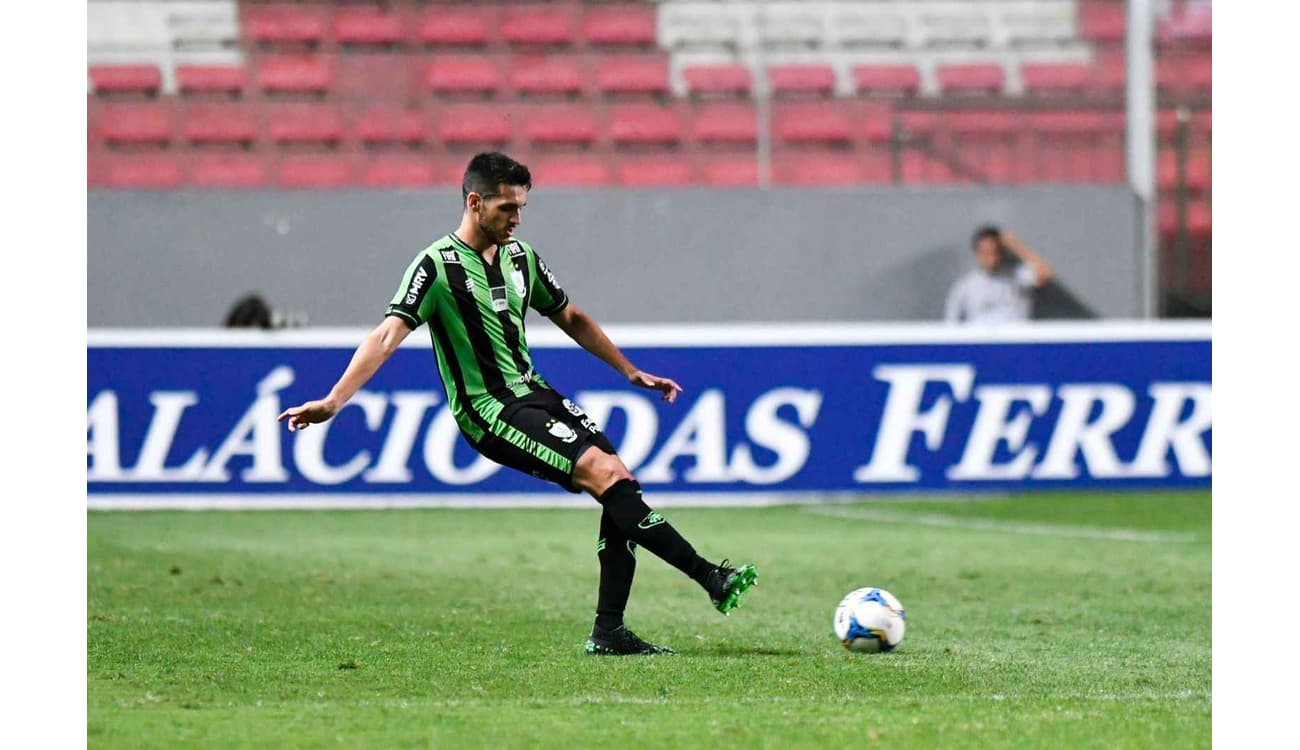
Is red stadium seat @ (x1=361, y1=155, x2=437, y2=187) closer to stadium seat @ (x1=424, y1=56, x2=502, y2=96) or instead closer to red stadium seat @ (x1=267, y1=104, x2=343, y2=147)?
red stadium seat @ (x1=267, y1=104, x2=343, y2=147)

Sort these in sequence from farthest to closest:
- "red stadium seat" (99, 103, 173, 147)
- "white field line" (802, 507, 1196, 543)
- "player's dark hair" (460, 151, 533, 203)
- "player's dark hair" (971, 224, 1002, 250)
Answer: "red stadium seat" (99, 103, 173, 147) → "player's dark hair" (971, 224, 1002, 250) → "white field line" (802, 507, 1196, 543) → "player's dark hair" (460, 151, 533, 203)

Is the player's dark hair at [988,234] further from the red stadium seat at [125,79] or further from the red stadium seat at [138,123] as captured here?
the red stadium seat at [125,79]

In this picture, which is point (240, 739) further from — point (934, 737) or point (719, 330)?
point (719, 330)

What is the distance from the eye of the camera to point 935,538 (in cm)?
1116

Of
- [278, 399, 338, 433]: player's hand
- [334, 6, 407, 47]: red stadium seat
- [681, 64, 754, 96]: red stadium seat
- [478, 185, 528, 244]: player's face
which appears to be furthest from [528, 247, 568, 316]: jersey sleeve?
[334, 6, 407, 47]: red stadium seat

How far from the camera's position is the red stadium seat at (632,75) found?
51.1 ft

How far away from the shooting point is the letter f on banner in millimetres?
13344

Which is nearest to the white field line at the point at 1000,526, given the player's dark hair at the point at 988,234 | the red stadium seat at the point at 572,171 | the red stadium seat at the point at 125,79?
the player's dark hair at the point at 988,234

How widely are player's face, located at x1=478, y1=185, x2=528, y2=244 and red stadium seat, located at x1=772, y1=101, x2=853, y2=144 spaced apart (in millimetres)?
8816

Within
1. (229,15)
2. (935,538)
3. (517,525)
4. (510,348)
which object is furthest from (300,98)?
(510,348)

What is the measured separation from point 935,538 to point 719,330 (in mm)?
2881

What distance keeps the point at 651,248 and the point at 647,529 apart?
28.4 ft

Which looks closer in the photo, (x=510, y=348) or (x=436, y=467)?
(x=510, y=348)

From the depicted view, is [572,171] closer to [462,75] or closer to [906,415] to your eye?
[462,75]
